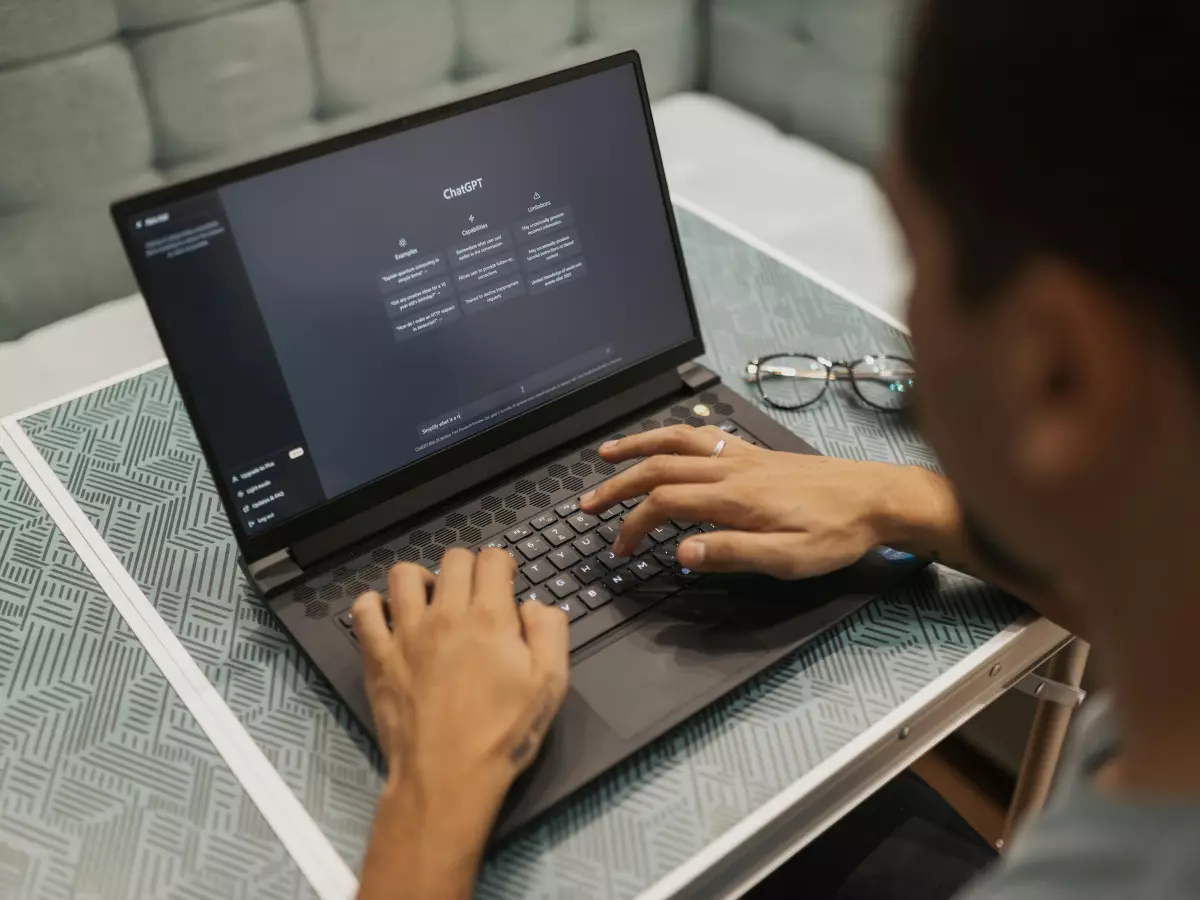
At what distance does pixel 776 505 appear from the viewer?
2.49 feet

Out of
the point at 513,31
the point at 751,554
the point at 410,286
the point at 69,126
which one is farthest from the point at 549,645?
the point at 513,31

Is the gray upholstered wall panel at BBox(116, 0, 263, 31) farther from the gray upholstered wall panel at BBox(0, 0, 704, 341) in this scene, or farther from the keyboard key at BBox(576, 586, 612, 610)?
the keyboard key at BBox(576, 586, 612, 610)

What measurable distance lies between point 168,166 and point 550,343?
744 millimetres

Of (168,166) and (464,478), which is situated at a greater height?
(168,166)

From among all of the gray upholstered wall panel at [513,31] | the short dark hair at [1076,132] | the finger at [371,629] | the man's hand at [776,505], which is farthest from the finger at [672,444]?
the gray upholstered wall panel at [513,31]

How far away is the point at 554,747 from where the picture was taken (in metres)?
0.67

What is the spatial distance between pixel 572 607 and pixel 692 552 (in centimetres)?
9

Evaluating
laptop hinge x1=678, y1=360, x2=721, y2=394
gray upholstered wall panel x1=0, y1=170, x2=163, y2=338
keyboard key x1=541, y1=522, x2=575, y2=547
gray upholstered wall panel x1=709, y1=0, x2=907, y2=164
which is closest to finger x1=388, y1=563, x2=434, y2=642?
keyboard key x1=541, y1=522, x2=575, y2=547

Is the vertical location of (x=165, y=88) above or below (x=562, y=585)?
above

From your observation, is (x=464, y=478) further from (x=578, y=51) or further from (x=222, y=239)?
(x=578, y=51)

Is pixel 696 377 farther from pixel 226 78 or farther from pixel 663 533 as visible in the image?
pixel 226 78

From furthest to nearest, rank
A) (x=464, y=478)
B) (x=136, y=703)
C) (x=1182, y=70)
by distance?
1. (x=464, y=478)
2. (x=136, y=703)
3. (x=1182, y=70)

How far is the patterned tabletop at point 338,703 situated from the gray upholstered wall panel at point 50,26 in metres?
0.43

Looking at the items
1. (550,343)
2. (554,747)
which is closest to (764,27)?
(550,343)
